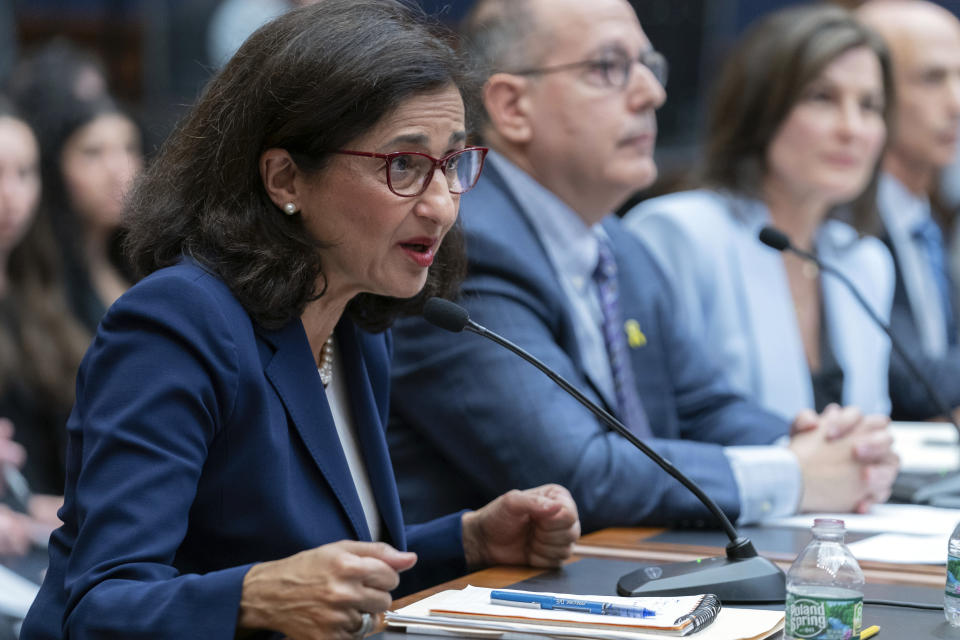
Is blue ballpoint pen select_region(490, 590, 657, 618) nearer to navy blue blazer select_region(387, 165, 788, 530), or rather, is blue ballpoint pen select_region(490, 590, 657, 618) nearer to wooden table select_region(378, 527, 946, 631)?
wooden table select_region(378, 527, 946, 631)

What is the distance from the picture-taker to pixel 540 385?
1.92 meters

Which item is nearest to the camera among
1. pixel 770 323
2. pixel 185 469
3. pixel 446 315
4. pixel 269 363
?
pixel 185 469

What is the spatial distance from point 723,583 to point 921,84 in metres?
3.00

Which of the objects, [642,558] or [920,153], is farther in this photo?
[920,153]

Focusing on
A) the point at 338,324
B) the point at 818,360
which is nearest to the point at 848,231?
the point at 818,360

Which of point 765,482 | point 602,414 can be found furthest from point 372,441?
point 765,482

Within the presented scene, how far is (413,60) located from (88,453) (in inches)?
23.1

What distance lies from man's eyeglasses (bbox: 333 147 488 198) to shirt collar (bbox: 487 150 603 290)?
67cm

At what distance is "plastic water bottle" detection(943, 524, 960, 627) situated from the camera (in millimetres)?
1355

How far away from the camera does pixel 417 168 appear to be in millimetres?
1501

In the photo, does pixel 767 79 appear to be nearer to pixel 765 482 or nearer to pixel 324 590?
pixel 765 482

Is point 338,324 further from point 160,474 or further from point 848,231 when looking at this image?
point 848,231

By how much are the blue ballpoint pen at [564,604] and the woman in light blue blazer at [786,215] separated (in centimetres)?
165

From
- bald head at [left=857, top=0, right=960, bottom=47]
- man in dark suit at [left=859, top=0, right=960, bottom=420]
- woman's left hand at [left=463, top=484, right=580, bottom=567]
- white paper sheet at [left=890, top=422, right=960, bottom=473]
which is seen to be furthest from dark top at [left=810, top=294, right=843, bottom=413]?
woman's left hand at [left=463, top=484, right=580, bottom=567]
